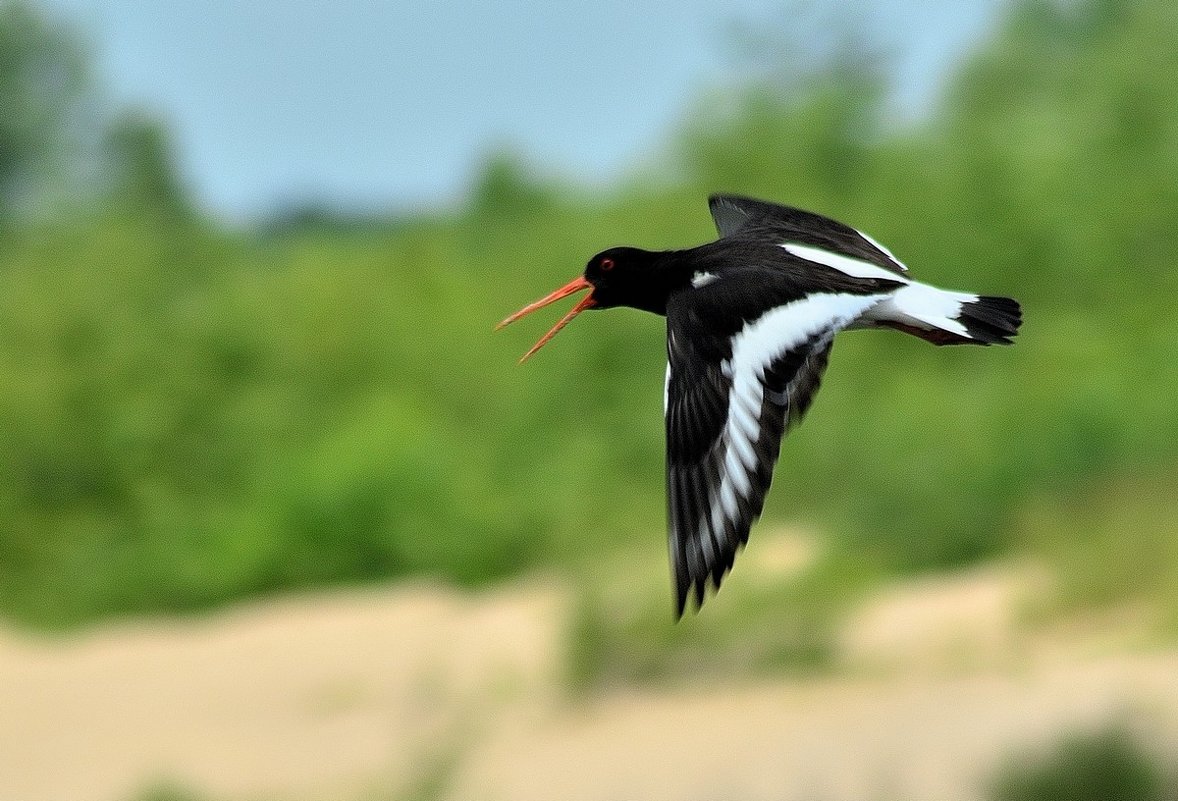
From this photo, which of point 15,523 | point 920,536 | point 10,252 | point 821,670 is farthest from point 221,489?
point 821,670

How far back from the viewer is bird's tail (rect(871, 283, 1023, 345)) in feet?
18.7

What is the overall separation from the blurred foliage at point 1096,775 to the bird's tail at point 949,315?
3.98 m

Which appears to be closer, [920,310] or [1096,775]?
[920,310]

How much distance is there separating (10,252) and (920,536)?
511 inches

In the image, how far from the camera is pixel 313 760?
551 inches

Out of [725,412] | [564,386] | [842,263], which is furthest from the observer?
[564,386]

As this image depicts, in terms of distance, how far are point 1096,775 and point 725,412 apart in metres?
4.99

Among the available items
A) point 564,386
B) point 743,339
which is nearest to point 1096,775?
point 743,339

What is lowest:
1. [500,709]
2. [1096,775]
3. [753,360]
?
[753,360]

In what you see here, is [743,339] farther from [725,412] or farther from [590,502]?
[590,502]

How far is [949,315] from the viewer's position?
584cm

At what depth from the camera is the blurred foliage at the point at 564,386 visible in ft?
57.1

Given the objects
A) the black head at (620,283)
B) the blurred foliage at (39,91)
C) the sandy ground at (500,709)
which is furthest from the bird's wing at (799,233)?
the blurred foliage at (39,91)

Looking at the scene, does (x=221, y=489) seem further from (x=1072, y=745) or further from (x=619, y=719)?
(x=1072, y=745)
